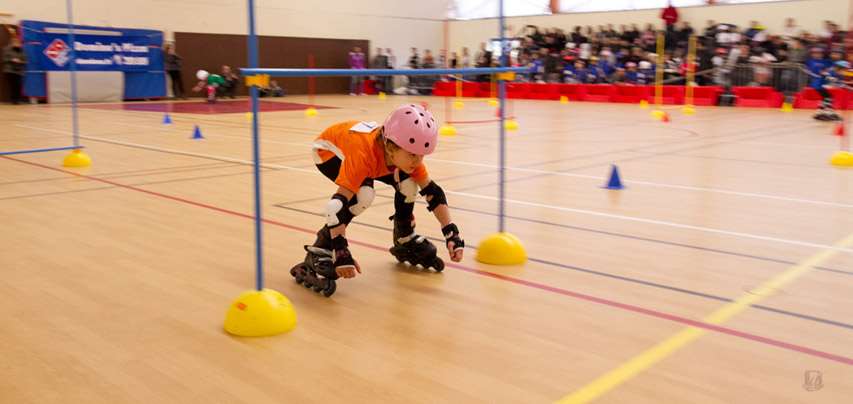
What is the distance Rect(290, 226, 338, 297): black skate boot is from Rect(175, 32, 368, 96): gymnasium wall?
2088 cm

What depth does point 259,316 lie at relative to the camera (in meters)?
2.97

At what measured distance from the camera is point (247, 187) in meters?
6.63

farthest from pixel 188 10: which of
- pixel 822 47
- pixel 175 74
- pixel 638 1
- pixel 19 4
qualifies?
pixel 822 47

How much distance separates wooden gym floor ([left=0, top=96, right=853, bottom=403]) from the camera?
99.0 inches

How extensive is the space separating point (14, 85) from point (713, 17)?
783 inches

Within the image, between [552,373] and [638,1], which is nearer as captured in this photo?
[552,373]

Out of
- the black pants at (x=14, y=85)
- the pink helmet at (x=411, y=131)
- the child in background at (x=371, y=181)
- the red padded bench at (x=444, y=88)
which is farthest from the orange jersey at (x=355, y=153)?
the red padded bench at (x=444, y=88)

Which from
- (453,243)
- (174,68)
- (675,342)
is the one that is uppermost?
(174,68)

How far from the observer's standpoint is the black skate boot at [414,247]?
3891mm

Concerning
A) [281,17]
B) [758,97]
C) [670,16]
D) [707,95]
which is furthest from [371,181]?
[281,17]

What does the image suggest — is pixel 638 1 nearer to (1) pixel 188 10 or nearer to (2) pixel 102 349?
(1) pixel 188 10

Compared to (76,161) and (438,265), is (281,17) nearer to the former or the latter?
(76,161)

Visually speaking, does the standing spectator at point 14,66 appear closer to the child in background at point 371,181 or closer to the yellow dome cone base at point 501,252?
the child in background at point 371,181

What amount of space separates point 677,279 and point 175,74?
21.1m
